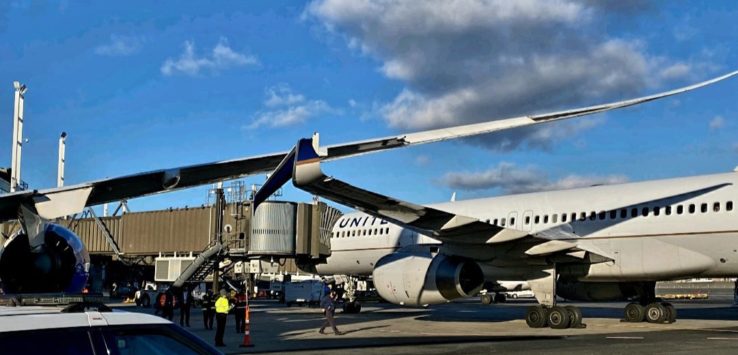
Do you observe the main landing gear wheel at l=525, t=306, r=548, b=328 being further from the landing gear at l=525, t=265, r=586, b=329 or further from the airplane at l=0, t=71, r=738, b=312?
the airplane at l=0, t=71, r=738, b=312

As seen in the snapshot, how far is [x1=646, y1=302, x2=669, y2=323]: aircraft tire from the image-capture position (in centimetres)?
2262

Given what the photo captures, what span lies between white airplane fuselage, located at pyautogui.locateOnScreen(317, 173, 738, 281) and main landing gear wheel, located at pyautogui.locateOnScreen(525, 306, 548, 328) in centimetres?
103

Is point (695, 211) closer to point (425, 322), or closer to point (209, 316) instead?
point (425, 322)

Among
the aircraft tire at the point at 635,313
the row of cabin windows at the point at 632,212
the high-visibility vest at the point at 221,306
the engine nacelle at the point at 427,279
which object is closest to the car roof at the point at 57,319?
the high-visibility vest at the point at 221,306

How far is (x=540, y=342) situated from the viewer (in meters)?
16.6

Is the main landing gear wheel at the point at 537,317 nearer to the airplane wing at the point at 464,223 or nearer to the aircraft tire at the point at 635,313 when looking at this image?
the airplane wing at the point at 464,223

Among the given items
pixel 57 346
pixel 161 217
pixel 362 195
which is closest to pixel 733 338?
pixel 362 195

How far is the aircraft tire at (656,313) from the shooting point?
22.6m

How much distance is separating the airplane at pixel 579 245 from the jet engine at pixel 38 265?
7.19m

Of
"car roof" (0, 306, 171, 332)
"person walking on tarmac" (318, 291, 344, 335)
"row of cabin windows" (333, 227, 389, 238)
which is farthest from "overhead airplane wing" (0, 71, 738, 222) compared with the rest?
"row of cabin windows" (333, 227, 389, 238)

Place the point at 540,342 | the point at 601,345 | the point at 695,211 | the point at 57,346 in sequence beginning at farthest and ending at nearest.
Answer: the point at 695,211, the point at 540,342, the point at 601,345, the point at 57,346

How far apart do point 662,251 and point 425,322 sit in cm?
754

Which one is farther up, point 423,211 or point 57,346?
point 423,211

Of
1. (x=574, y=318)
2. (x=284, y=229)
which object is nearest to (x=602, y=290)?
(x=574, y=318)
